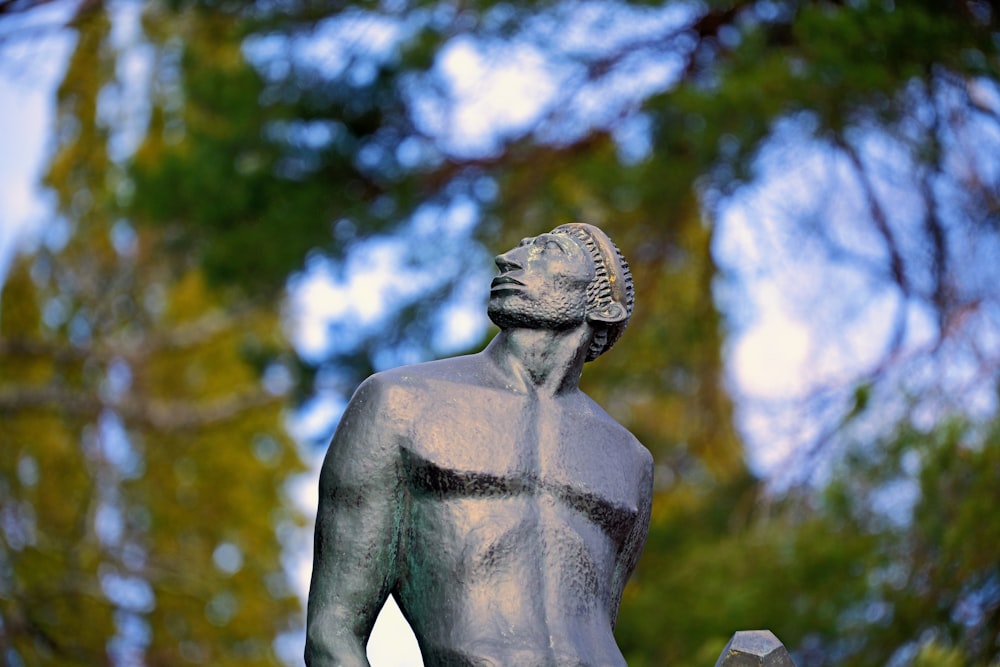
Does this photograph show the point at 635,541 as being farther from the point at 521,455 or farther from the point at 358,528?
the point at 358,528

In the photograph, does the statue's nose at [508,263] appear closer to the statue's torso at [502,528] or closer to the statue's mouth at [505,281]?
the statue's mouth at [505,281]

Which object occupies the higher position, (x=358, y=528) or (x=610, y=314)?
(x=610, y=314)

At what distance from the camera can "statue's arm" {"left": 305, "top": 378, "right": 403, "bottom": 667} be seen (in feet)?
10.8

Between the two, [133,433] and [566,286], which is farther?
[133,433]

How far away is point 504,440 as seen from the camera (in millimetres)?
3420

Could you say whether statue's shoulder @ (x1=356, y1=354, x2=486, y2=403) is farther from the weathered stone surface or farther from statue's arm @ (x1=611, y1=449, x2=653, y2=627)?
the weathered stone surface

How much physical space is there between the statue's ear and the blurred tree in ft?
28.9

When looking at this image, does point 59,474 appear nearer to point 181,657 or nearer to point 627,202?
point 181,657

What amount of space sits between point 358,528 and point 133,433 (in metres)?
13.3

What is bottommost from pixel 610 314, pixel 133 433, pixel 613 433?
pixel 133 433

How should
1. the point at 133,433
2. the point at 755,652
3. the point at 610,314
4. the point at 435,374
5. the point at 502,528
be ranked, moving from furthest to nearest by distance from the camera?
the point at 133,433 < the point at 610,314 < the point at 435,374 < the point at 502,528 < the point at 755,652

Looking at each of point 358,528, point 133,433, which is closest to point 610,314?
point 358,528

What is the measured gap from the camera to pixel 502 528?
335 cm

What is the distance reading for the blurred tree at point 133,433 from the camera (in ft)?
44.7
